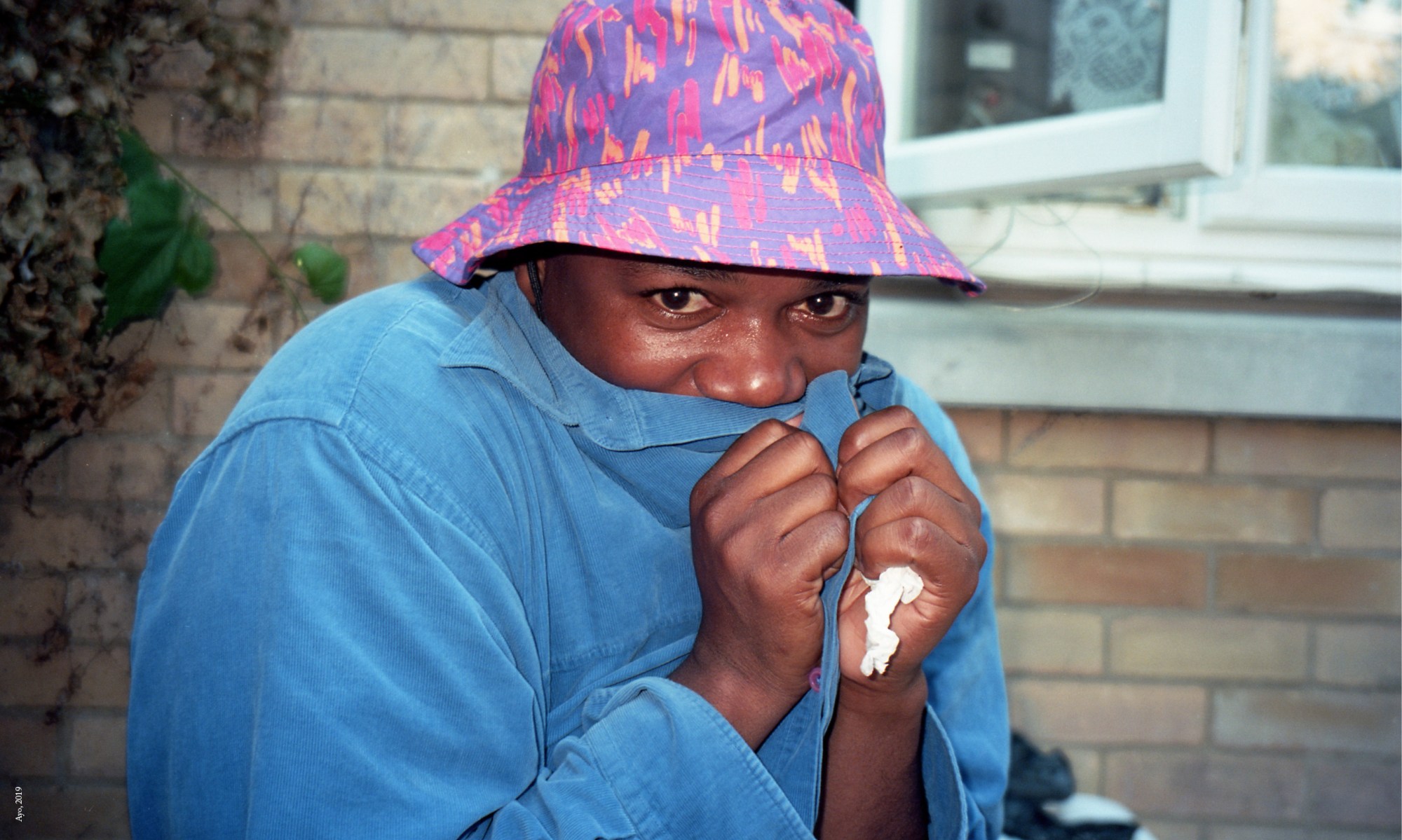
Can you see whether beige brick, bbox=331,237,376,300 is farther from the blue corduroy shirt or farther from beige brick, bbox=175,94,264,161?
the blue corduroy shirt

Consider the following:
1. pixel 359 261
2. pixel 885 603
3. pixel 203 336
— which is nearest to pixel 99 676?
pixel 203 336

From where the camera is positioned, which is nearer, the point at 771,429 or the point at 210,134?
the point at 771,429

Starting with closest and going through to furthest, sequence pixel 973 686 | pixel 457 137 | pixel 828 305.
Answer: pixel 828 305 < pixel 973 686 < pixel 457 137

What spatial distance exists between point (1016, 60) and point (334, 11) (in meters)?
1.41

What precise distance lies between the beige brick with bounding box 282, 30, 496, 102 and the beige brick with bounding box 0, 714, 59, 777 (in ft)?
4.55

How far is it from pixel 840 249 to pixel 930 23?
1.47m

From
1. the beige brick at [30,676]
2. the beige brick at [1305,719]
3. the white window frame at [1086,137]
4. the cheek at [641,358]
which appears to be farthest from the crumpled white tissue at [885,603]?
the beige brick at [30,676]

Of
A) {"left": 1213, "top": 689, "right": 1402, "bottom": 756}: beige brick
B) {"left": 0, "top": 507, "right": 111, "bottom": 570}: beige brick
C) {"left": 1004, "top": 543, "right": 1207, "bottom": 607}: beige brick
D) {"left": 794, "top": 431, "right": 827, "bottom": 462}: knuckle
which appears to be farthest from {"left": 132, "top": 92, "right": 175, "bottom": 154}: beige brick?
{"left": 1213, "top": 689, "right": 1402, "bottom": 756}: beige brick

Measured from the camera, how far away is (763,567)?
97 centimetres

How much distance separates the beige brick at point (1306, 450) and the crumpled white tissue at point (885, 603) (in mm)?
1484

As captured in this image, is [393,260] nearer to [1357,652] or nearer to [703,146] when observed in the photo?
[703,146]

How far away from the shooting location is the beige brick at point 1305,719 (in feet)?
7.48

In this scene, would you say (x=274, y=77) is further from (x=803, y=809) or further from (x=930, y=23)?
(x=803, y=809)

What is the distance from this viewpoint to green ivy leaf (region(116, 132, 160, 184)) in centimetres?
198
